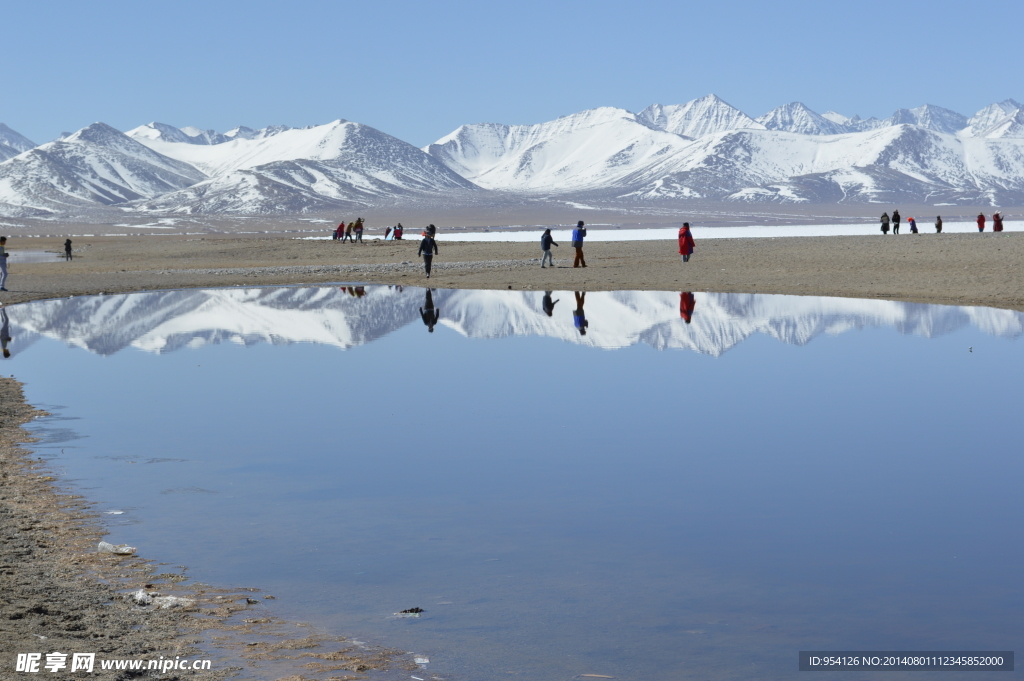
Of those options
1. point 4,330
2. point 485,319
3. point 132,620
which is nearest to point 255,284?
point 4,330

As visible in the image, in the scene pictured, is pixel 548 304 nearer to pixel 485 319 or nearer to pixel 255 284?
pixel 485 319

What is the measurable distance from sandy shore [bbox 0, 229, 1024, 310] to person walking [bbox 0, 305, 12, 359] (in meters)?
3.88

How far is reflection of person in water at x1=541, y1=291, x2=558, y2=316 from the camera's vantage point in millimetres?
26391

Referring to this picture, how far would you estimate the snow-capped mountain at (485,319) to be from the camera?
21.4 m

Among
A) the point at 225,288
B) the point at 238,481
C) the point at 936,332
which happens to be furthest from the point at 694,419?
the point at 225,288

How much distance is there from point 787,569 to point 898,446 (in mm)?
4277

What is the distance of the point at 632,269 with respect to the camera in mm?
39156

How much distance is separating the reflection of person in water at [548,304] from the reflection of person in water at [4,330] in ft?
36.5

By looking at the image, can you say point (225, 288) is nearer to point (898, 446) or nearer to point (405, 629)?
point (898, 446)

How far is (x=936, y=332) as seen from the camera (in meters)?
21.0

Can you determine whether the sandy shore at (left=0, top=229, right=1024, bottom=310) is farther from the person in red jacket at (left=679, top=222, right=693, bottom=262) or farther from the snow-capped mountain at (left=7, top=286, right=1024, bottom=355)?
the snow-capped mountain at (left=7, top=286, right=1024, bottom=355)

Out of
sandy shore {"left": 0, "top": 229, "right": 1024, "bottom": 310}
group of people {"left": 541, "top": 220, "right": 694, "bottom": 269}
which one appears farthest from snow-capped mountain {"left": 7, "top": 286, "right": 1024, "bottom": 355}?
group of people {"left": 541, "top": 220, "right": 694, "bottom": 269}

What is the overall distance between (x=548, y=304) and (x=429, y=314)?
10.6 feet

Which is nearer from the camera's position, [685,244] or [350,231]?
[685,244]
